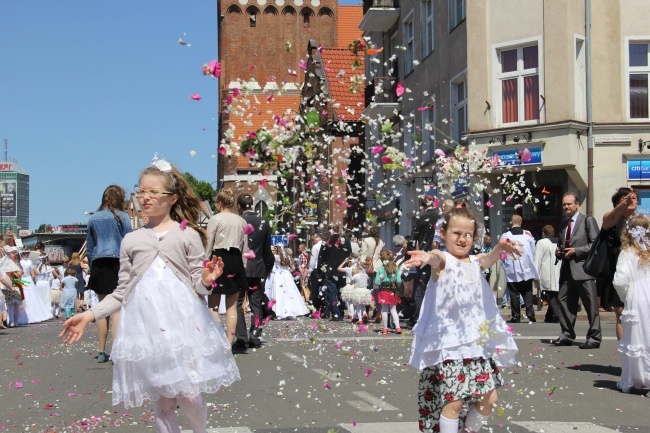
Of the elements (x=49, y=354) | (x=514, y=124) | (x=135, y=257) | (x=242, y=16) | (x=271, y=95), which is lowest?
(x=49, y=354)

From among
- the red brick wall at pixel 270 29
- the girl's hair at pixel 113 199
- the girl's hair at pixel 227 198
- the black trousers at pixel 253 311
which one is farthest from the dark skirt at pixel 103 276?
the red brick wall at pixel 270 29

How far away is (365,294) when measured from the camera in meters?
18.1

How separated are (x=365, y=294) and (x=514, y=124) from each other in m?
7.95

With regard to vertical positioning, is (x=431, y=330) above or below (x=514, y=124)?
below

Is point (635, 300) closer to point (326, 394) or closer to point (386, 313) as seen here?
point (326, 394)

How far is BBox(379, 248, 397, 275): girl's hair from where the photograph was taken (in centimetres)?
1562

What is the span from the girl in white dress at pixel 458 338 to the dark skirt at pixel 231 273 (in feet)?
18.4

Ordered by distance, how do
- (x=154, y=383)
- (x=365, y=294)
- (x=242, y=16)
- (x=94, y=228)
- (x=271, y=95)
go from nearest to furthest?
Answer: (x=154, y=383) < (x=271, y=95) < (x=94, y=228) < (x=365, y=294) < (x=242, y=16)

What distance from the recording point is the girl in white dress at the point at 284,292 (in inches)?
871

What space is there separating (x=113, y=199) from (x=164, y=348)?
6.19 metres

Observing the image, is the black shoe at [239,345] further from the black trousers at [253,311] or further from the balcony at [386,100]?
the balcony at [386,100]

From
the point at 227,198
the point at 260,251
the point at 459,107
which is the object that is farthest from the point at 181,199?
the point at 459,107

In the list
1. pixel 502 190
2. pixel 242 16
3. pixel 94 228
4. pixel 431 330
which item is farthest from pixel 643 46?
pixel 242 16

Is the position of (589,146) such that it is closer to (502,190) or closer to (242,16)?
(502,190)
